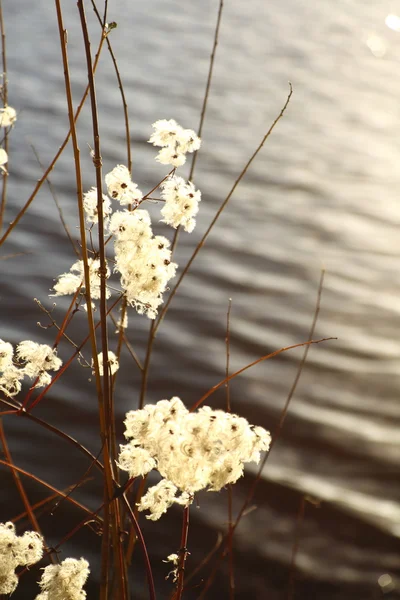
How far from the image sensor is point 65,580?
3.31 ft

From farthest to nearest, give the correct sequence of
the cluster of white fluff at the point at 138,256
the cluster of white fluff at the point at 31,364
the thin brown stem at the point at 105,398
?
the cluster of white fluff at the point at 31,364 < the cluster of white fluff at the point at 138,256 < the thin brown stem at the point at 105,398

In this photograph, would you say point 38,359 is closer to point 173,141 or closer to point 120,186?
point 120,186

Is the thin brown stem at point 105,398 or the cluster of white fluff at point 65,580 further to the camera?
the cluster of white fluff at point 65,580

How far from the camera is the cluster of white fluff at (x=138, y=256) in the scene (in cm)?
97

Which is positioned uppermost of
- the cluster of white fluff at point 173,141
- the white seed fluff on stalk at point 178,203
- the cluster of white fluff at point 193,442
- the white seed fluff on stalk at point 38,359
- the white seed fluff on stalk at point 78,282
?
the cluster of white fluff at point 173,141

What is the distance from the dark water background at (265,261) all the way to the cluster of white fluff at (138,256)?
1.46m

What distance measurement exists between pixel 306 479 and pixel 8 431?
112 centimetres

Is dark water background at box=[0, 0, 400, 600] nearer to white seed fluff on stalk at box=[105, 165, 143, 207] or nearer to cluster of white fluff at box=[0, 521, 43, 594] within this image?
cluster of white fluff at box=[0, 521, 43, 594]

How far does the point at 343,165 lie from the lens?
16.7 feet

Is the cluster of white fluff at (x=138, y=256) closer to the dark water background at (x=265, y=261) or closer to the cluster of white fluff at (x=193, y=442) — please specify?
the cluster of white fluff at (x=193, y=442)

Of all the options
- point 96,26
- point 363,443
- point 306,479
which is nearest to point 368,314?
point 363,443

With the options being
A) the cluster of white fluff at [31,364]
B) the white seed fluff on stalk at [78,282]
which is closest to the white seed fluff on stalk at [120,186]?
the white seed fluff on stalk at [78,282]

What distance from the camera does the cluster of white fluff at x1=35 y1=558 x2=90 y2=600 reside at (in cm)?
101

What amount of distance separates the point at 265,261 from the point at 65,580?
314 cm
